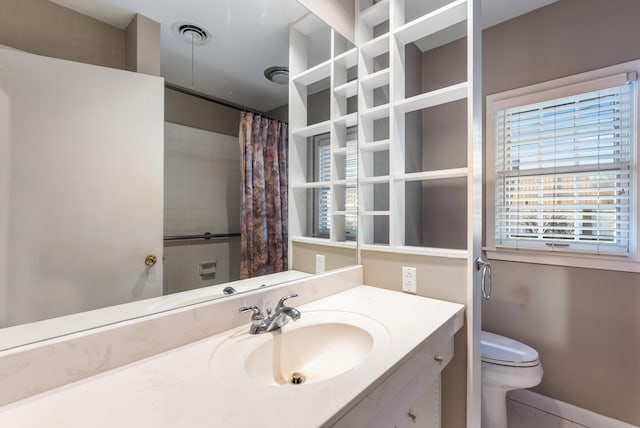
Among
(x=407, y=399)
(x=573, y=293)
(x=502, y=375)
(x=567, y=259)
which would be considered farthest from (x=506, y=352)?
(x=407, y=399)

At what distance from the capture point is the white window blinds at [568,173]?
60.7 inches

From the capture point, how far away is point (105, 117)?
2.42ft

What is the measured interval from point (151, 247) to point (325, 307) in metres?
0.68

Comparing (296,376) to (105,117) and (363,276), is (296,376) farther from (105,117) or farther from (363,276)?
(105,117)

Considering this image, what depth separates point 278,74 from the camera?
4.02ft

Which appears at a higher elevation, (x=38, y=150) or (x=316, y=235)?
(x=38, y=150)

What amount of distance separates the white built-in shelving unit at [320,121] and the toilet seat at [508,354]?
0.94 m

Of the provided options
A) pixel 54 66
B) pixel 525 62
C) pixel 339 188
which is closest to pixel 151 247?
pixel 54 66

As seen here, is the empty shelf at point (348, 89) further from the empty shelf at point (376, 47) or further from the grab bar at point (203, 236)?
the grab bar at point (203, 236)

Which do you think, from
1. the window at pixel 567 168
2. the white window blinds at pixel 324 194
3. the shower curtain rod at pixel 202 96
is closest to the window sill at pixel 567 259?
the window at pixel 567 168

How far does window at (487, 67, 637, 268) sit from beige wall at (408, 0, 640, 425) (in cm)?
14

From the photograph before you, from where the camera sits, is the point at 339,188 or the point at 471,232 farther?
the point at 339,188

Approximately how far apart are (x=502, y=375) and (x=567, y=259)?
787 millimetres

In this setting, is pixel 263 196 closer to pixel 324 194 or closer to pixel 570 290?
pixel 324 194
